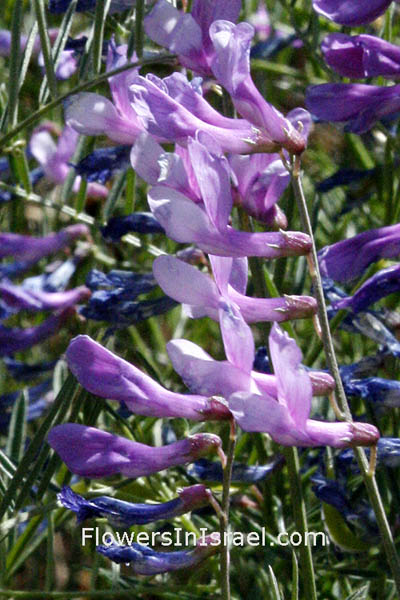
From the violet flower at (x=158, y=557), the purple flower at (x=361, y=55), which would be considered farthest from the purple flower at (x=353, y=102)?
the violet flower at (x=158, y=557)

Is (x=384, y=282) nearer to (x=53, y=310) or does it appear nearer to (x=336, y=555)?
(x=336, y=555)

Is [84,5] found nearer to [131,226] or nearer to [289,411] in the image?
[131,226]

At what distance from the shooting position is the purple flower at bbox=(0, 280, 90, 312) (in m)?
1.27

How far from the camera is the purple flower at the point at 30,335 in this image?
1282 millimetres

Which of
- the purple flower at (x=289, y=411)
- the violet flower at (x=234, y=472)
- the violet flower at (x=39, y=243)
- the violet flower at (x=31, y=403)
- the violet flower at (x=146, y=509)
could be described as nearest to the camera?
the purple flower at (x=289, y=411)

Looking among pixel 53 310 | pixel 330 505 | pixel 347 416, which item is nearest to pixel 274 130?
pixel 347 416

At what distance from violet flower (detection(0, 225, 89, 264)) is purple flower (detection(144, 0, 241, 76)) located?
2.00 feet

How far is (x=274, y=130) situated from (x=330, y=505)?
361mm

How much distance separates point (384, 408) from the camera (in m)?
0.86

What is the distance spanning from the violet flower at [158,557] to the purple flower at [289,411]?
4.1 inches

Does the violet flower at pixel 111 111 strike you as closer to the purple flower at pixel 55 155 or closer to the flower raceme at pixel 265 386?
the flower raceme at pixel 265 386

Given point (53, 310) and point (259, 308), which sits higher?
point (259, 308)

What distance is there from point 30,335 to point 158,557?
672 mm

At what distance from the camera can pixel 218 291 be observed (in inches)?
26.2
